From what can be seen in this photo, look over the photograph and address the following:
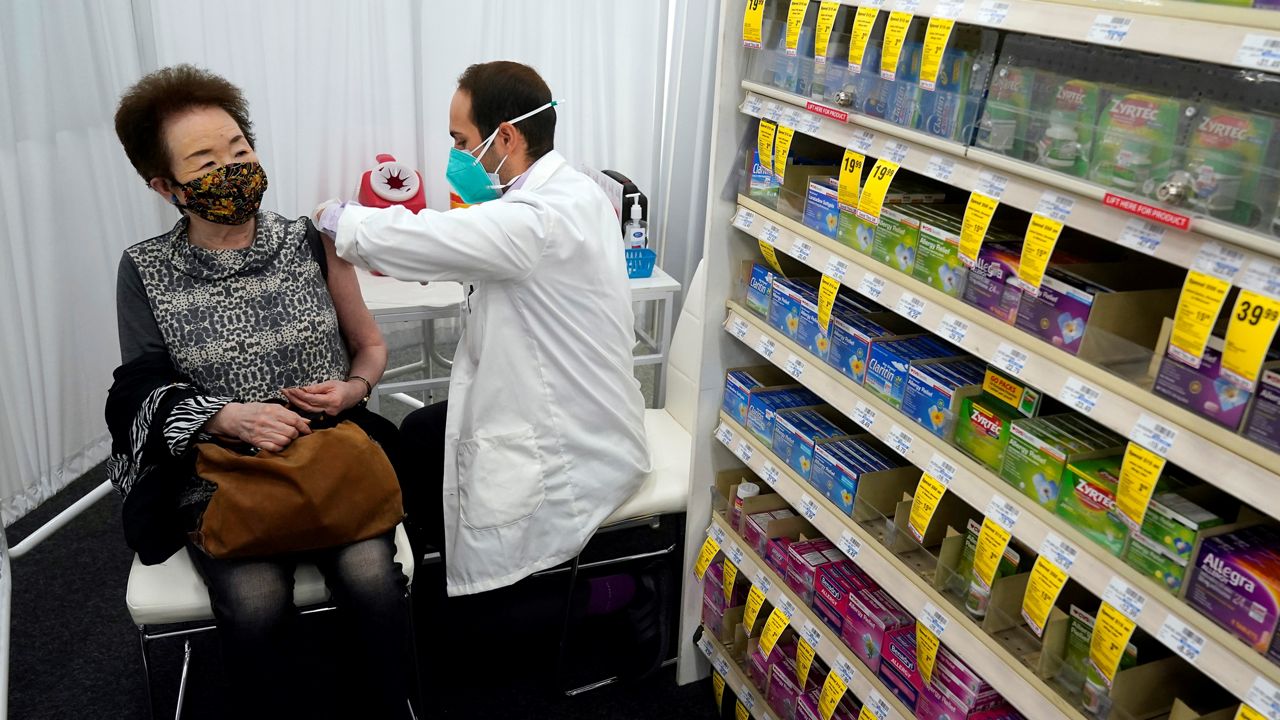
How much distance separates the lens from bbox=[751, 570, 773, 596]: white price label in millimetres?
2096

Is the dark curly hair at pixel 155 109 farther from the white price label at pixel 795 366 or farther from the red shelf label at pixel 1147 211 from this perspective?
the red shelf label at pixel 1147 211

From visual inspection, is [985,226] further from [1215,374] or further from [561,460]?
[561,460]

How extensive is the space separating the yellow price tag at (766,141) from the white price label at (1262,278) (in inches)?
37.3

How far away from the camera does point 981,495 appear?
4.91 ft

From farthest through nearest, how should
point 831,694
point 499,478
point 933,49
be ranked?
point 499,478 < point 831,694 < point 933,49

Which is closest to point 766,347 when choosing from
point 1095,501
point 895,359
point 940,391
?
point 895,359

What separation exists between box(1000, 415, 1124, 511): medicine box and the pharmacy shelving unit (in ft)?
0.09

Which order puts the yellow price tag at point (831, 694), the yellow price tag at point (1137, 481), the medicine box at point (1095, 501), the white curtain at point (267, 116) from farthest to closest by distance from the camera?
1. the white curtain at point (267, 116)
2. the yellow price tag at point (831, 694)
3. the medicine box at point (1095, 501)
4. the yellow price tag at point (1137, 481)

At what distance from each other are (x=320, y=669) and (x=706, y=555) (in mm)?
1040

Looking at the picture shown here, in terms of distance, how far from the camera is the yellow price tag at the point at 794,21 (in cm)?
170

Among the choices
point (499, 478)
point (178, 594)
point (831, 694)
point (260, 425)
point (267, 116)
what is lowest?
point (831, 694)

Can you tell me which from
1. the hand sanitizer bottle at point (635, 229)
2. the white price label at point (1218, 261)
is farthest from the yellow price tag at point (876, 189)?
the hand sanitizer bottle at point (635, 229)

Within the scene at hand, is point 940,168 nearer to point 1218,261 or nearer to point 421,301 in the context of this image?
point 1218,261

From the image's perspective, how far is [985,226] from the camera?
140cm
